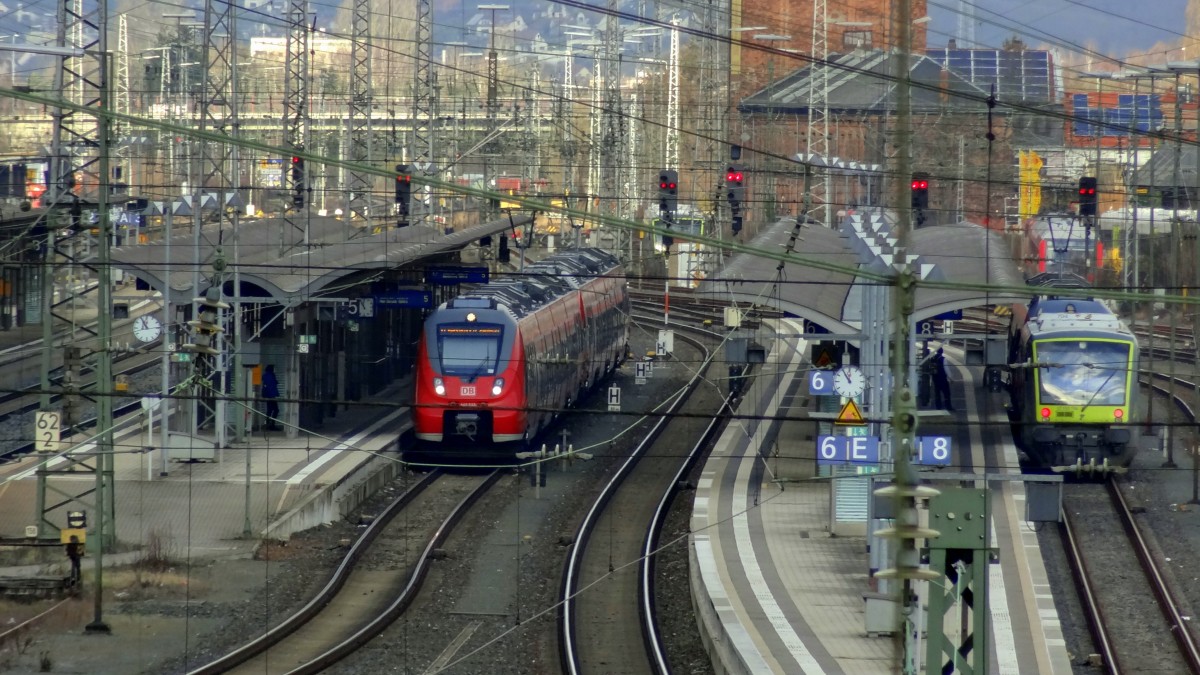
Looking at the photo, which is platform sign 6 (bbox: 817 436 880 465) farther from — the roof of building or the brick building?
the brick building

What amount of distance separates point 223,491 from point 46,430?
9.85ft

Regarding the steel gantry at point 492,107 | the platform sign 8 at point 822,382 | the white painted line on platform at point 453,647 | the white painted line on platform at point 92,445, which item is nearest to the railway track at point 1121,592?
the platform sign 8 at point 822,382

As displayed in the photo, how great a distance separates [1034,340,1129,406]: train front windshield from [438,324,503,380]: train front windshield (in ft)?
21.4

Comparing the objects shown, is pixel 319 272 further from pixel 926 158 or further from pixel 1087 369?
pixel 926 158

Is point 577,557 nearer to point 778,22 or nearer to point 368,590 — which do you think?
point 368,590

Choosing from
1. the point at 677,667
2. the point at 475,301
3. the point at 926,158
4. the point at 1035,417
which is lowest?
the point at 677,667

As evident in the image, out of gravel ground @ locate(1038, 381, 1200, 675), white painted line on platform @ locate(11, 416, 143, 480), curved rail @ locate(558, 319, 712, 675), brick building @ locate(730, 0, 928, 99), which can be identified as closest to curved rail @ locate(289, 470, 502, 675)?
curved rail @ locate(558, 319, 712, 675)

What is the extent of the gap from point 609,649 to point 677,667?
66cm

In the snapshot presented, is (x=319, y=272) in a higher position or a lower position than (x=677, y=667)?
higher

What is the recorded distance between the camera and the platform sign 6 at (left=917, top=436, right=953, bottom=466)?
11.5 metres

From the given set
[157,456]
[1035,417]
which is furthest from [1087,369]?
[157,456]

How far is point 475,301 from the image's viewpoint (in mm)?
18938

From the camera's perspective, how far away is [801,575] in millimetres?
14211

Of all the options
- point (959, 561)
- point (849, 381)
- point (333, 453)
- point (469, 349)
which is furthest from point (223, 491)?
point (959, 561)
